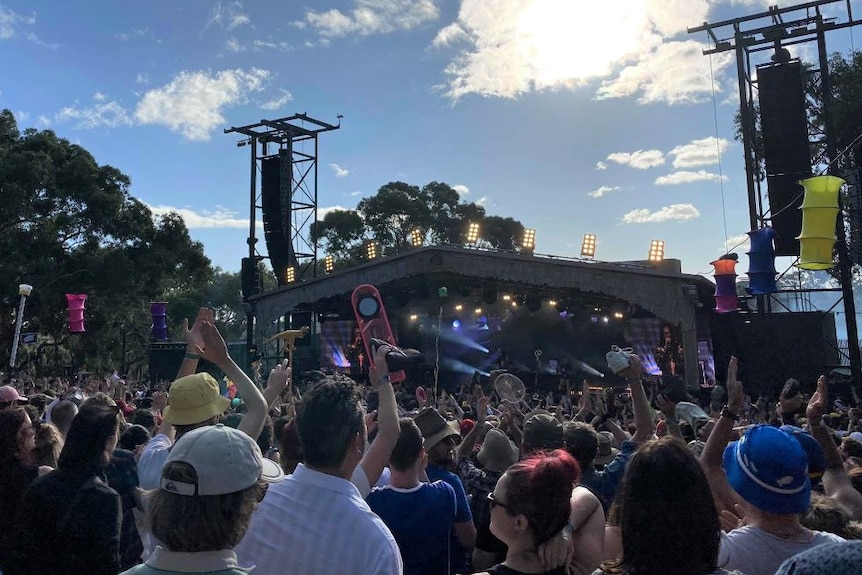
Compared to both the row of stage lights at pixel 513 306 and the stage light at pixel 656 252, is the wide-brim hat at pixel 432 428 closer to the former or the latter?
the stage light at pixel 656 252

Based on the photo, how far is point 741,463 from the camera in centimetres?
213

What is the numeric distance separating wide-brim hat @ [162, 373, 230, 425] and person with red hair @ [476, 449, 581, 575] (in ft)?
6.12

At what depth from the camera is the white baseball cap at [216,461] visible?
1.64 meters

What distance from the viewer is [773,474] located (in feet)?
→ 6.73

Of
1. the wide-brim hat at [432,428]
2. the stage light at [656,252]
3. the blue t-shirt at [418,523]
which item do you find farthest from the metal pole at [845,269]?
the blue t-shirt at [418,523]

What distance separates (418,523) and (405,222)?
1677 inches

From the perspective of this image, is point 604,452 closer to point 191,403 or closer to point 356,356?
point 191,403

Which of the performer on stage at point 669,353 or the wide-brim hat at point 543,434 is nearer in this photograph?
the wide-brim hat at point 543,434

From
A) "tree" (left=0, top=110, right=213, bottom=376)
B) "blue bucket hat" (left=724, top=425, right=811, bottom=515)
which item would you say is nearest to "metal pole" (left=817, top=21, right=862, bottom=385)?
"blue bucket hat" (left=724, top=425, right=811, bottom=515)

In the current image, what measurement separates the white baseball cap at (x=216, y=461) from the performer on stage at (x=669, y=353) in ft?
76.9

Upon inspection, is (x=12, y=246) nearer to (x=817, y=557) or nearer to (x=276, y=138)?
(x=276, y=138)

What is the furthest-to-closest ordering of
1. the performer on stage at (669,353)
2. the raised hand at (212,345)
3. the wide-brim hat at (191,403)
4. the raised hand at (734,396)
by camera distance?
the performer on stage at (669,353) < the wide-brim hat at (191,403) < the raised hand at (212,345) < the raised hand at (734,396)

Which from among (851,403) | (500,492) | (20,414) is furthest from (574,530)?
(851,403)

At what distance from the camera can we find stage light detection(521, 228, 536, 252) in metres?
21.1
